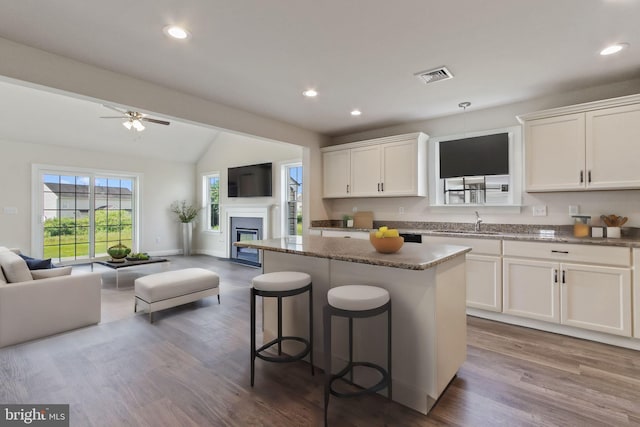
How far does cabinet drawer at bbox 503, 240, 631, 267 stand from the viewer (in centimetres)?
268

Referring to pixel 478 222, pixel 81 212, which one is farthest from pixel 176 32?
pixel 81 212

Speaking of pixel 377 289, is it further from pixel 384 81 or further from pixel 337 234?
pixel 337 234

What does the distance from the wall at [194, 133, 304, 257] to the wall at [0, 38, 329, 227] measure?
178cm

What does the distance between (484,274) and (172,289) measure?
354cm

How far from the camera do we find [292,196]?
6.39 m

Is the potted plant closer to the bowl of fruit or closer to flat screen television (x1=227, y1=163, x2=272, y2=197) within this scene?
flat screen television (x1=227, y1=163, x2=272, y2=197)

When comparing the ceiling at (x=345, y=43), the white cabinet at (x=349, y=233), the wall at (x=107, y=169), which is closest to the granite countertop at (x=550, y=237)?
the white cabinet at (x=349, y=233)

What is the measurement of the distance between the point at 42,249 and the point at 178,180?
3.16m

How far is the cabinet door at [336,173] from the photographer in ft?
16.1

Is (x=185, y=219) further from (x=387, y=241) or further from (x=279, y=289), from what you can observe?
(x=387, y=241)

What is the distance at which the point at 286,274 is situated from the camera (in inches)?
89.9

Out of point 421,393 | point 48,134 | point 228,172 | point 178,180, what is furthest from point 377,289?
point 178,180

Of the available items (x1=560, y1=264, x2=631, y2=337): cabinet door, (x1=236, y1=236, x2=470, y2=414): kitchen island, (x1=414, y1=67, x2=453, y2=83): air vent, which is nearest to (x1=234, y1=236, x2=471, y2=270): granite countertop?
(x1=236, y1=236, x2=470, y2=414): kitchen island

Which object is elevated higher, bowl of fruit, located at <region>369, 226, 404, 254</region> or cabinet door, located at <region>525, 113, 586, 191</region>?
cabinet door, located at <region>525, 113, 586, 191</region>
